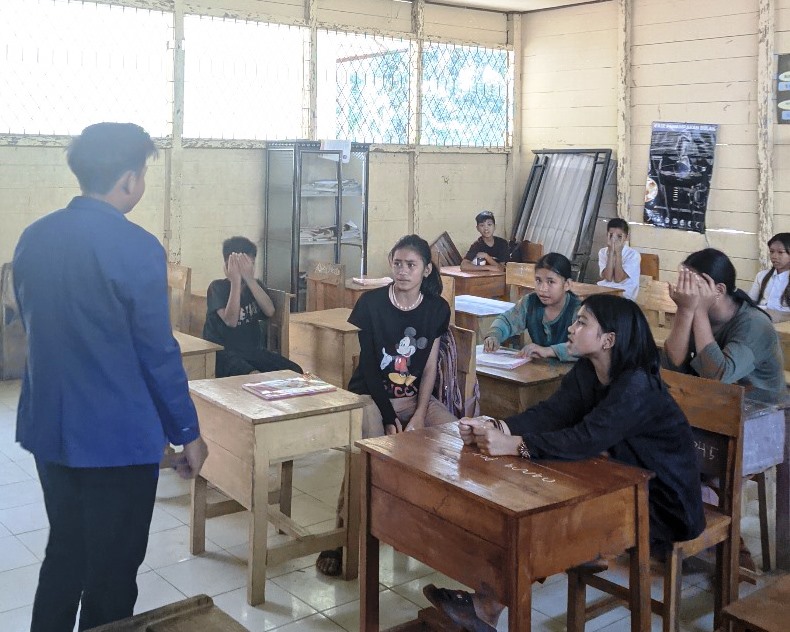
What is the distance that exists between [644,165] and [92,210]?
6.33 metres

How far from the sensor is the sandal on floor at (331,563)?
Result: 3199 millimetres

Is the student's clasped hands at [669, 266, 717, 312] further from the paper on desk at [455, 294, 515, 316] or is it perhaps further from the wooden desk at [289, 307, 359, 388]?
the wooden desk at [289, 307, 359, 388]

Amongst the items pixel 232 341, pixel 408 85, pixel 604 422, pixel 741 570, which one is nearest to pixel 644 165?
pixel 408 85

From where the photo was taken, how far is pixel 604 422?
94.2 inches

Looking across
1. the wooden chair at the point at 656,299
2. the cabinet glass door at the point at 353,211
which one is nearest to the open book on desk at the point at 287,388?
the wooden chair at the point at 656,299

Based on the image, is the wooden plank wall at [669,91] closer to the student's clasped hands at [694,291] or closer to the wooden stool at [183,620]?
the student's clasped hands at [694,291]

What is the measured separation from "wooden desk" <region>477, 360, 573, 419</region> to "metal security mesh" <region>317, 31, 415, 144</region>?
4467 millimetres

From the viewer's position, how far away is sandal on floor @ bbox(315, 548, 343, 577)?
320 cm

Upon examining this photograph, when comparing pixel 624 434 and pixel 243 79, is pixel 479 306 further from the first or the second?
pixel 243 79

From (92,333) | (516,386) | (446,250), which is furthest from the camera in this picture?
(446,250)

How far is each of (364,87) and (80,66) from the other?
8.40 feet

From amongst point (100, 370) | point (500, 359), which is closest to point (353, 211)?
point (500, 359)

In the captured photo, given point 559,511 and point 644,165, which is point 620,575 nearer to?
point 559,511

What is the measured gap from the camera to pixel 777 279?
18.7 feet
